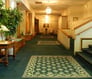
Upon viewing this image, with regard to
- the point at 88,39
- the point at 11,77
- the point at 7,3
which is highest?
the point at 7,3

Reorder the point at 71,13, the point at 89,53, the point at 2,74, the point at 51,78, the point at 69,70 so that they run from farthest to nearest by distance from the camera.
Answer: the point at 71,13 → the point at 89,53 → the point at 69,70 → the point at 2,74 → the point at 51,78

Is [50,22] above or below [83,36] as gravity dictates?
above

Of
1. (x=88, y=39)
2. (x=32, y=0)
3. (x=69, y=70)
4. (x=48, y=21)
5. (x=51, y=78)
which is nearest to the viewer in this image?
(x=51, y=78)

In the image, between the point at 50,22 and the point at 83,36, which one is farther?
the point at 50,22

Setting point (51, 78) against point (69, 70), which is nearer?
point (51, 78)

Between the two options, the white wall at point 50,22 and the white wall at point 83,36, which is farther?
the white wall at point 50,22

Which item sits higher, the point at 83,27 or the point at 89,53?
the point at 83,27

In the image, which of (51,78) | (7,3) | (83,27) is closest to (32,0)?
(7,3)

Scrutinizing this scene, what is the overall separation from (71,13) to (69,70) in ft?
39.2

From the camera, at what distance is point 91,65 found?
18.7ft

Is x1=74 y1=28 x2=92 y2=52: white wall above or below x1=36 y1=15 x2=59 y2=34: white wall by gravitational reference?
below

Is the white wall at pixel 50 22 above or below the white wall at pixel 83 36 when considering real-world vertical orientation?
above

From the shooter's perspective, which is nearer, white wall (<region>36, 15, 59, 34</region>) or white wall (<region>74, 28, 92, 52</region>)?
white wall (<region>74, 28, 92, 52</region>)

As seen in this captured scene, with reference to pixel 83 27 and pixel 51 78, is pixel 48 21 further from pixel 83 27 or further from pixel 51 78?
pixel 51 78
